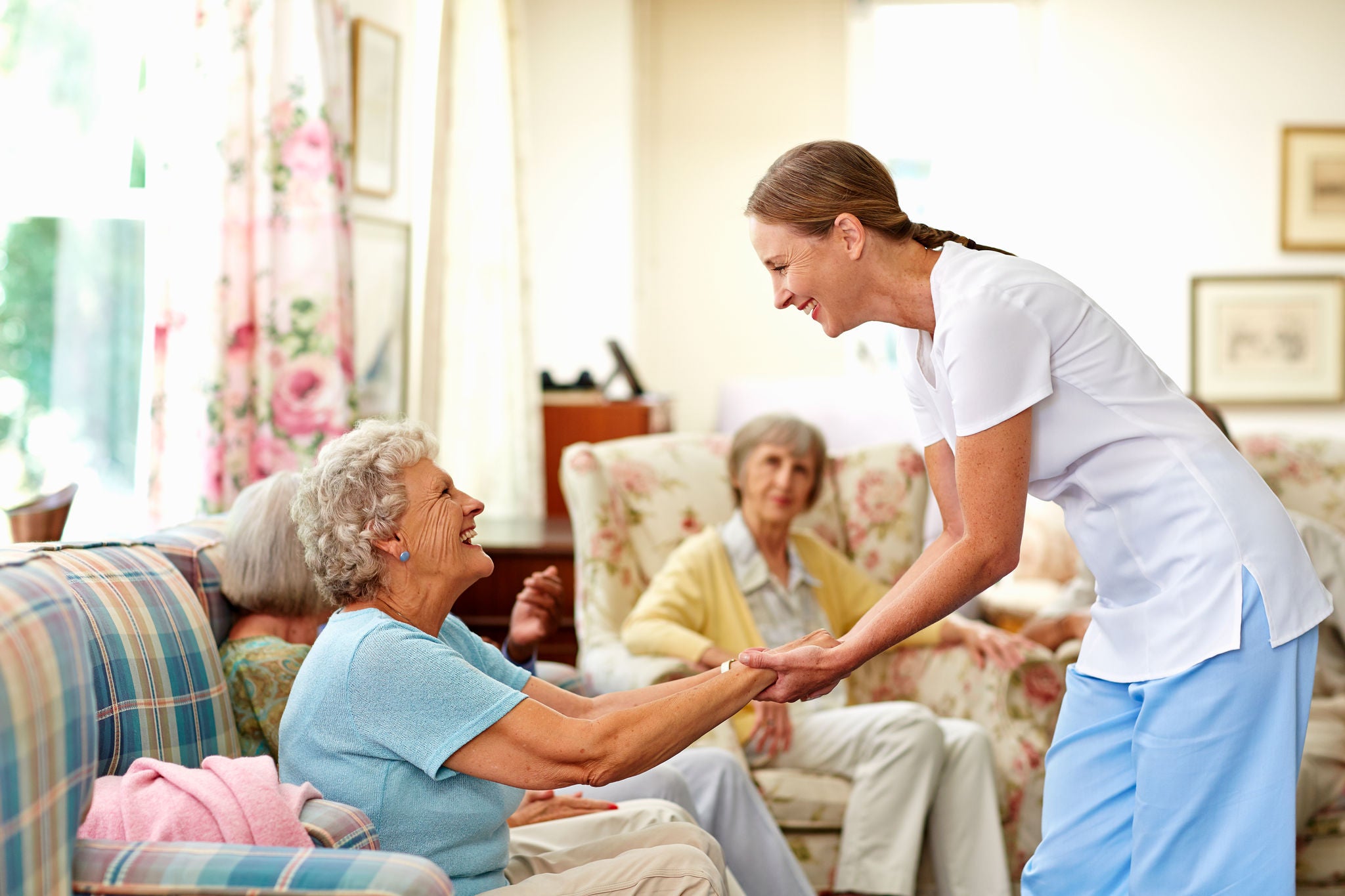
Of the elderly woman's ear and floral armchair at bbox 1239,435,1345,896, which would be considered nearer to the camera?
the elderly woman's ear

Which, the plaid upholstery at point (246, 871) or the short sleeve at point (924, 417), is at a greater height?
the short sleeve at point (924, 417)

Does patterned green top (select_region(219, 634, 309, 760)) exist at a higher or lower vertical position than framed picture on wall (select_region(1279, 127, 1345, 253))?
lower

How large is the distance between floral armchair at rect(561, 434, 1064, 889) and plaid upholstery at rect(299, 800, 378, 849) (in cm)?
104

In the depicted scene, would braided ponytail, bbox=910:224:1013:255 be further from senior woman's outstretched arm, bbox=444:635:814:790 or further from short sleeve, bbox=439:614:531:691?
short sleeve, bbox=439:614:531:691

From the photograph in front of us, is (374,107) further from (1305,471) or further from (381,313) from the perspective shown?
(1305,471)

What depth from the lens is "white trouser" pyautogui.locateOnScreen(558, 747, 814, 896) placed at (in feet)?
6.50

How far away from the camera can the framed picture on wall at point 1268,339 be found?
514 centimetres

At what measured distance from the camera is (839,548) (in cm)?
306

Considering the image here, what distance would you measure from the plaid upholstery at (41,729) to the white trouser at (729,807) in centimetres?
96

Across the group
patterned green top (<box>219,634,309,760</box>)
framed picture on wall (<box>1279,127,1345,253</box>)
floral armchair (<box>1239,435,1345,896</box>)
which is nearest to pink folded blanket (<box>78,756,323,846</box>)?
patterned green top (<box>219,634,309,760</box>)

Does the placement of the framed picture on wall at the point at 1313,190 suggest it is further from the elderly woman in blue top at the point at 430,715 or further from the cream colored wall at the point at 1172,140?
the elderly woman in blue top at the point at 430,715

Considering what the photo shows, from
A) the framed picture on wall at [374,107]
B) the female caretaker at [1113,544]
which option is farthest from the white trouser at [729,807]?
the framed picture on wall at [374,107]

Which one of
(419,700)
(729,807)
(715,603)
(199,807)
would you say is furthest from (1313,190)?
(199,807)

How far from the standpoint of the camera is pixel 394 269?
3.42 meters
